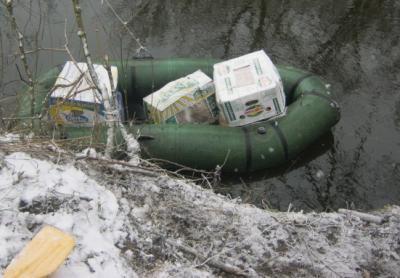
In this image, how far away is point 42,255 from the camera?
7.39 ft

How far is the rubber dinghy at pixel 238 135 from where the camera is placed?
4.98m

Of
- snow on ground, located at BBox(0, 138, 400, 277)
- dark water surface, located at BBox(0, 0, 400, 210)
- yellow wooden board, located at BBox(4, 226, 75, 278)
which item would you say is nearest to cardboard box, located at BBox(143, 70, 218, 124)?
→ dark water surface, located at BBox(0, 0, 400, 210)

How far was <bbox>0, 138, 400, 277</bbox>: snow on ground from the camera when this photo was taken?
2.64 meters

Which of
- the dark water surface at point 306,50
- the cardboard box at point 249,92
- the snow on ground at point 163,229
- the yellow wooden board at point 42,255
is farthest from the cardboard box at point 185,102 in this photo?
the yellow wooden board at point 42,255

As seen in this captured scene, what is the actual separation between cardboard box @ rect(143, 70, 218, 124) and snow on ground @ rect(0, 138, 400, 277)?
185 centimetres

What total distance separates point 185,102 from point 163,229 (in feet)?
8.41

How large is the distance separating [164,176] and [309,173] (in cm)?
275

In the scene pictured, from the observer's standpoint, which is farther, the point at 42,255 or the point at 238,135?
the point at 238,135

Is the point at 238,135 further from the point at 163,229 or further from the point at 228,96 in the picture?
the point at 163,229

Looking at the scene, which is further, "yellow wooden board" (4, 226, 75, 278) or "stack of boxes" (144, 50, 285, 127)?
"stack of boxes" (144, 50, 285, 127)

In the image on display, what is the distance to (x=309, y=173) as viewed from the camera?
568cm

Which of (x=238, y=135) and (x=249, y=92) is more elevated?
(x=249, y=92)

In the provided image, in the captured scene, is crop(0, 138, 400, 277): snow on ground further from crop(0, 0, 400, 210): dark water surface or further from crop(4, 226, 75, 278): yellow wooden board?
crop(0, 0, 400, 210): dark water surface

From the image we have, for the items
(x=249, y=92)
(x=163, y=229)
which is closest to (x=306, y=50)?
(x=249, y=92)
